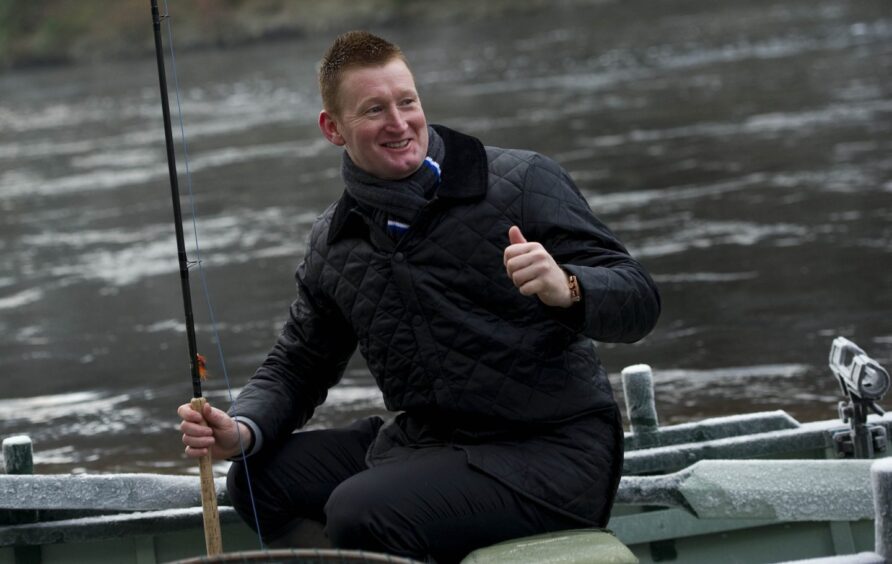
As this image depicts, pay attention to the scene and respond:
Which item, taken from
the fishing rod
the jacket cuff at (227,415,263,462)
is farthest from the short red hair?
the jacket cuff at (227,415,263,462)

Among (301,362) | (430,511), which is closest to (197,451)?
(301,362)

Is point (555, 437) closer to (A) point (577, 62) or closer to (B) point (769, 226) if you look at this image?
(B) point (769, 226)

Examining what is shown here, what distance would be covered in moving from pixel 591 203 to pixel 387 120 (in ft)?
34.4

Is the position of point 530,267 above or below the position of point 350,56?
below

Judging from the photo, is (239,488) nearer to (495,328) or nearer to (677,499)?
(495,328)

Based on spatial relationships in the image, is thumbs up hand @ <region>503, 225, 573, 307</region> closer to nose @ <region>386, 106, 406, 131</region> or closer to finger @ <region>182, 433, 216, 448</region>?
nose @ <region>386, 106, 406, 131</region>

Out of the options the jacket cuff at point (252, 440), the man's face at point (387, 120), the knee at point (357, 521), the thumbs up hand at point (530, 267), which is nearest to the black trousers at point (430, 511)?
the knee at point (357, 521)

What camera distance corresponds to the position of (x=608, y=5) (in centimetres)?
4888

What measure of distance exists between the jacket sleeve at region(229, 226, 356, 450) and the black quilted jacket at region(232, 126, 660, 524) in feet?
0.64

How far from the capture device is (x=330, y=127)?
393cm

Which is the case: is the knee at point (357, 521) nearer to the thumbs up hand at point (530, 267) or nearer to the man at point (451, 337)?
the man at point (451, 337)

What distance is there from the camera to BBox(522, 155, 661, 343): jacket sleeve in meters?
3.37

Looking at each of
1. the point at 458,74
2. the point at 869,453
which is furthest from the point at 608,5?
the point at 869,453

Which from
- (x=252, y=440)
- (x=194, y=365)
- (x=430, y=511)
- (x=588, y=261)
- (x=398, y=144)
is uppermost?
(x=398, y=144)
